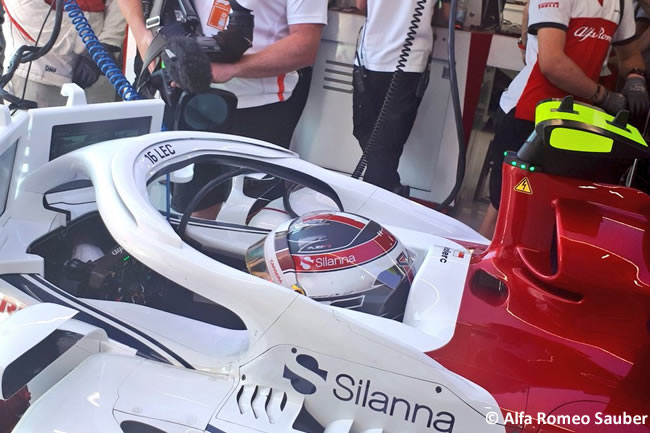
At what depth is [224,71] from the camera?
6.38 ft

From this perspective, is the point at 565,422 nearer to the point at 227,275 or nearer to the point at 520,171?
the point at 520,171

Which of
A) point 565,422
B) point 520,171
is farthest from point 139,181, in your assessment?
point 565,422

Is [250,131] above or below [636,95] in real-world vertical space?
below

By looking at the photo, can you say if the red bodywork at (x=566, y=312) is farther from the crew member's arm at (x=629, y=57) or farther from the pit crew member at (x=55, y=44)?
the pit crew member at (x=55, y=44)

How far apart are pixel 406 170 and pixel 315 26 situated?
5.57 ft

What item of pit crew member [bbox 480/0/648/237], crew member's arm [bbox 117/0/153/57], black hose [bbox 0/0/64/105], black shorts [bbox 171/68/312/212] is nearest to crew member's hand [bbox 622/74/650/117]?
pit crew member [bbox 480/0/648/237]

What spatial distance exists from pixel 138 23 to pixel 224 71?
39 cm

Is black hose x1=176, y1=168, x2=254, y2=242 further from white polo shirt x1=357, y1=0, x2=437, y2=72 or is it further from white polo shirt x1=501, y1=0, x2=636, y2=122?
white polo shirt x1=357, y1=0, x2=437, y2=72

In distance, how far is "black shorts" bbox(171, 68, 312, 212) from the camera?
2.08 meters

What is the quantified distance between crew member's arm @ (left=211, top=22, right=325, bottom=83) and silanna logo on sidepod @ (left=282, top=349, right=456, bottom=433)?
1028 mm

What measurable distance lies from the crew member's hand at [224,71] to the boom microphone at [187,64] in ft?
0.58

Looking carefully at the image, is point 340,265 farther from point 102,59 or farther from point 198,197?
point 102,59

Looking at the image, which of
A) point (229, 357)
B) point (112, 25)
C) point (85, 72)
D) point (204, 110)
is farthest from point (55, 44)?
point (229, 357)

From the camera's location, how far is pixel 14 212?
56.1 inches
